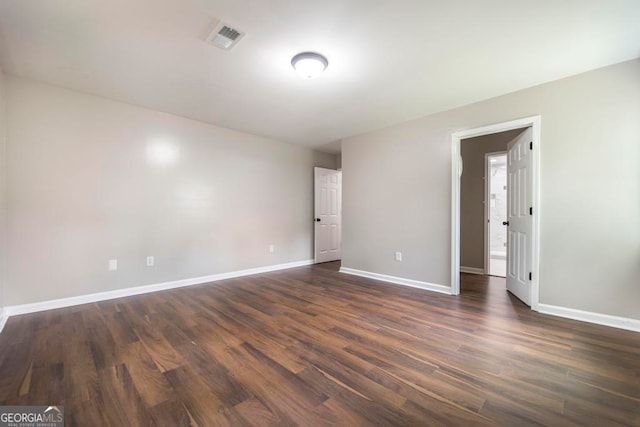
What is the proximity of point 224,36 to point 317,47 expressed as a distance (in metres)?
0.73

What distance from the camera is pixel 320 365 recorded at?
1750 millimetres

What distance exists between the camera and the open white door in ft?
18.3

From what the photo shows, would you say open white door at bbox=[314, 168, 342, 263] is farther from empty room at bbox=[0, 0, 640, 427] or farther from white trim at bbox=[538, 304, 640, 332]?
white trim at bbox=[538, 304, 640, 332]

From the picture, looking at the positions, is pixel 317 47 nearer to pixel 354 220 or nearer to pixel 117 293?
pixel 354 220

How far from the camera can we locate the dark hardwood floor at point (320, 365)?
1.34 metres

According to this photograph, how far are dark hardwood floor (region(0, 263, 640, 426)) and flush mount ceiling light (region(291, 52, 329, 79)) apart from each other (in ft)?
7.56

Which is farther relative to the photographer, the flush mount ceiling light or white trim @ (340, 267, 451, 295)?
white trim @ (340, 267, 451, 295)

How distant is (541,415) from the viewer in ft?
4.31

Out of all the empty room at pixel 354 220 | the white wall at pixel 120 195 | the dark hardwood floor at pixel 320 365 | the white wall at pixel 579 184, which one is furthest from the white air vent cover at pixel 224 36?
the white wall at pixel 579 184

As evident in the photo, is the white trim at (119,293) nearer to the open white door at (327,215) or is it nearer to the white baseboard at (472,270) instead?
the open white door at (327,215)

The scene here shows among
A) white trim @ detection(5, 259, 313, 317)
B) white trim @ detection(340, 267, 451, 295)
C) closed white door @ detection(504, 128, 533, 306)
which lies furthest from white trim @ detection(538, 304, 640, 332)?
white trim @ detection(5, 259, 313, 317)

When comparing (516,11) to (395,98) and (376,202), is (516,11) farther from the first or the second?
(376,202)

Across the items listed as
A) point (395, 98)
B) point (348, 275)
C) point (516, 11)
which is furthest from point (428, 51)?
point (348, 275)

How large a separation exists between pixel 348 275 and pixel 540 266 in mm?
2571
